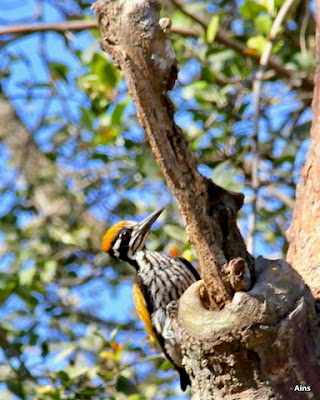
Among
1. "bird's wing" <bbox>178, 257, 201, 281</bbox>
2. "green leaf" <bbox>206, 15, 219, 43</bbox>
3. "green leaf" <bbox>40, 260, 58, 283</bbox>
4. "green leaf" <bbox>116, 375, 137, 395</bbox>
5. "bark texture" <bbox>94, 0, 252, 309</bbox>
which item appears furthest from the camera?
"green leaf" <bbox>40, 260, 58, 283</bbox>

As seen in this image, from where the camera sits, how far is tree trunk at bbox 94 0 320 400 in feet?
7.88

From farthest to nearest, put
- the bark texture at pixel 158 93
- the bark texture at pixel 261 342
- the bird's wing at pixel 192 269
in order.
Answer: the bird's wing at pixel 192 269
the bark texture at pixel 261 342
the bark texture at pixel 158 93

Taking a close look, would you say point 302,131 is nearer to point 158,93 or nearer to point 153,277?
point 153,277

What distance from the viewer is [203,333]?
2555 mm

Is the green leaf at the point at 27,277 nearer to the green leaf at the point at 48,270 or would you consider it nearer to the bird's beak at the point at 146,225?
the green leaf at the point at 48,270

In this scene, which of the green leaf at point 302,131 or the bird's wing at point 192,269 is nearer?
the bird's wing at point 192,269

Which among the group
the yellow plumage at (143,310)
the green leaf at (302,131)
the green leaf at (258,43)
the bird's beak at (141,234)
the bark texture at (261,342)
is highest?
the green leaf at (258,43)

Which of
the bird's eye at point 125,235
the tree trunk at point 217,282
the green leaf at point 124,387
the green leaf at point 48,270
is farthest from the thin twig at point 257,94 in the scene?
the green leaf at point 48,270

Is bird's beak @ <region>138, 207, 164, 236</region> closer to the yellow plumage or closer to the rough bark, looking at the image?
the yellow plumage

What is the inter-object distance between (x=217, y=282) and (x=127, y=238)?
2.14 meters

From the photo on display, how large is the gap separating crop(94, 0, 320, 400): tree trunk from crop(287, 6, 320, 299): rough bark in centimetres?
40

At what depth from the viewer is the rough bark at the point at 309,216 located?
3.05 meters

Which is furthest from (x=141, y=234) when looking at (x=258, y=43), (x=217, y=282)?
(x=217, y=282)

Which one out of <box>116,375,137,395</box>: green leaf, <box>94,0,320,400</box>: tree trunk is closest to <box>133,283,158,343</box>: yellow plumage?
<box>116,375,137,395</box>: green leaf
